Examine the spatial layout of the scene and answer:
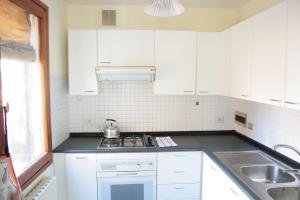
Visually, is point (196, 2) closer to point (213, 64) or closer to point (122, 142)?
point (213, 64)

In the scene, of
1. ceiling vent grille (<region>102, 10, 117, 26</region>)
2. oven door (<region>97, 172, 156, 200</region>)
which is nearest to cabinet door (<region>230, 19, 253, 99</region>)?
oven door (<region>97, 172, 156, 200</region>)

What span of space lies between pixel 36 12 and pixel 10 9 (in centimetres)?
35

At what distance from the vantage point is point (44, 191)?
1.88 metres

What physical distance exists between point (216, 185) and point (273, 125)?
81 centimetres

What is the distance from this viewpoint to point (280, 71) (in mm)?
1705

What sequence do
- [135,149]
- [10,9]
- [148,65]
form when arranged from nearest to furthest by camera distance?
[10,9] → [135,149] → [148,65]

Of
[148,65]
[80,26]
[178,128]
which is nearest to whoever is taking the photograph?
[148,65]

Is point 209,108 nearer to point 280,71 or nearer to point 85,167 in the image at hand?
point 280,71

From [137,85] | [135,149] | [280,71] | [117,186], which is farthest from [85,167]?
[280,71]

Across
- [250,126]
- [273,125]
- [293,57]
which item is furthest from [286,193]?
[250,126]

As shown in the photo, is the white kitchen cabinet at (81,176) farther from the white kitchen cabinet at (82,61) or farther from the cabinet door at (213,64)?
the cabinet door at (213,64)

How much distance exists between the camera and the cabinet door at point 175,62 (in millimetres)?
2631

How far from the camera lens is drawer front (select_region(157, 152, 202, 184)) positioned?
99.1 inches

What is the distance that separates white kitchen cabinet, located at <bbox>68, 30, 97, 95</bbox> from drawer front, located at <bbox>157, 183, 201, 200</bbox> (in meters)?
1.34
